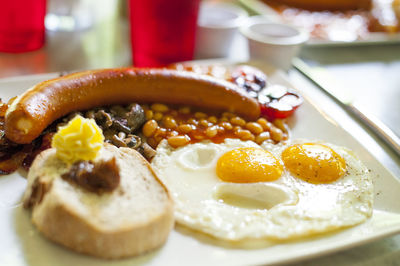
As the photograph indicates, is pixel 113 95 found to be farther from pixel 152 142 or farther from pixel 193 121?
pixel 193 121

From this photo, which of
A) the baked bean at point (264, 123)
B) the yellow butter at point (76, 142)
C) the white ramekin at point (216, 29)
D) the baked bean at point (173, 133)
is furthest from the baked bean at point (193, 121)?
the white ramekin at point (216, 29)

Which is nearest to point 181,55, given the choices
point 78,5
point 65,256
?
point 78,5

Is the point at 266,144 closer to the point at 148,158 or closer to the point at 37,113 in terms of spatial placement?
the point at 148,158

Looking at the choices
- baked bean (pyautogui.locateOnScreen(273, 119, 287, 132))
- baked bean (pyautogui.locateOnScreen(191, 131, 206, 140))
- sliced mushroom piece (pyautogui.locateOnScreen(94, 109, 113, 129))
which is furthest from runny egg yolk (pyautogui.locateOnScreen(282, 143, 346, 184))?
sliced mushroom piece (pyautogui.locateOnScreen(94, 109, 113, 129))

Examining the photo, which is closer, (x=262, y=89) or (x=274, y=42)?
(x=262, y=89)

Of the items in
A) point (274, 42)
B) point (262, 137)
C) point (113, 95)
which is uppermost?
point (274, 42)

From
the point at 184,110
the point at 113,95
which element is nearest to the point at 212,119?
the point at 184,110

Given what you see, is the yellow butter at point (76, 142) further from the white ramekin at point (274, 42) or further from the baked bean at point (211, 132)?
the white ramekin at point (274, 42)
